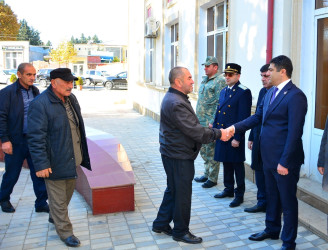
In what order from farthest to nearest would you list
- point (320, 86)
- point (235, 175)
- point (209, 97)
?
point (209, 97), point (235, 175), point (320, 86)

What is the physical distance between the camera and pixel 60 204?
3889mm

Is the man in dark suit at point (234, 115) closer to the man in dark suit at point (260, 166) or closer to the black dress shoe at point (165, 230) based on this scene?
the man in dark suit at point (260, 166)

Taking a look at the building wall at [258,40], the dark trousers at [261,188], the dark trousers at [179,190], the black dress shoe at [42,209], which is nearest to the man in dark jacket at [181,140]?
the dark trousers at [179,190]

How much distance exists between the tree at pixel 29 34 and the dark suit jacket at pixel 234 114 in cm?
11031

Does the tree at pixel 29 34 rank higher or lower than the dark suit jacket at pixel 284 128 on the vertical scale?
higher

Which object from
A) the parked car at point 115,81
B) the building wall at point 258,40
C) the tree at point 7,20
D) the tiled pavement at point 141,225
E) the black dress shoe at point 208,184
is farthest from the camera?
the tree at point 7,20

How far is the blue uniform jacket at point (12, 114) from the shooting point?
453cm

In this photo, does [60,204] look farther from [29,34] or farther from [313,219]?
[29,34]

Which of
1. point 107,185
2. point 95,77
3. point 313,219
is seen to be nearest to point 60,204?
point 107,185

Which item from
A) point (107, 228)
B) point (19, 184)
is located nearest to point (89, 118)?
point (19, 184)

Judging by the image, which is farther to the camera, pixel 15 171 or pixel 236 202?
pixel 236 202

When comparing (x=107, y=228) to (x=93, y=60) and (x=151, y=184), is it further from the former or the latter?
(x=93, y=60)

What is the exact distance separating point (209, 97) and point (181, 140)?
2187mm

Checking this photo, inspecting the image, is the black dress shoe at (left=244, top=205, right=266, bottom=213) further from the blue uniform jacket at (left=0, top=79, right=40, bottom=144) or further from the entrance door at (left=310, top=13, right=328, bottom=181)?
the blue uniform jacket at (left=0, top=79, right=40, bottom=144)
